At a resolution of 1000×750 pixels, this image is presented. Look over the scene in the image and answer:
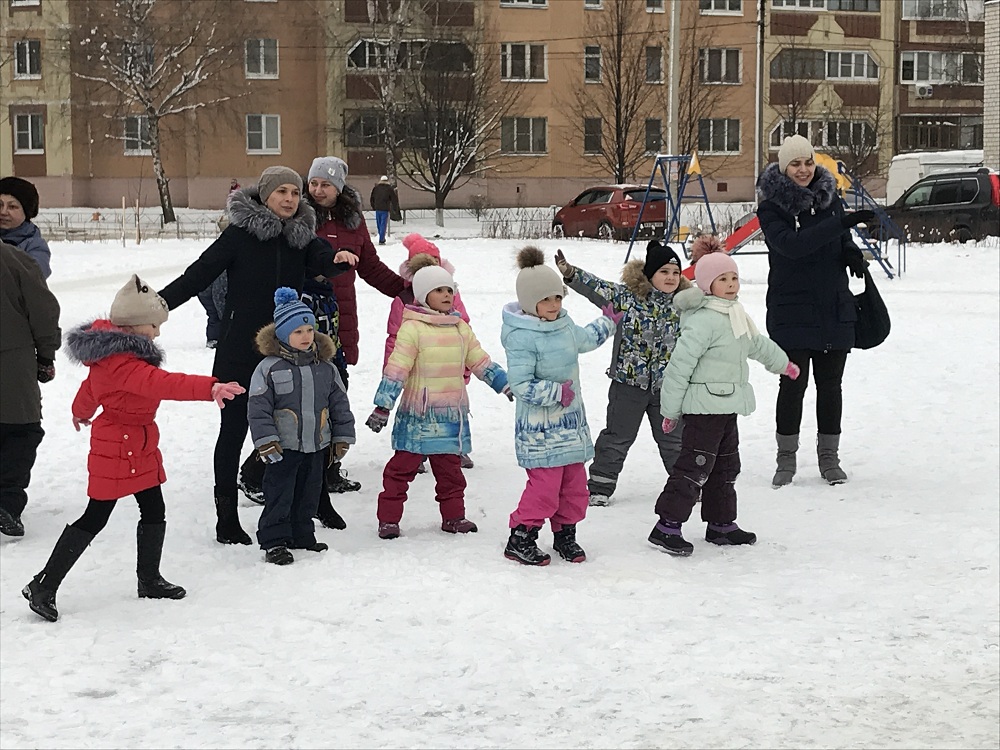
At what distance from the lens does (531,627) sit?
578 cm

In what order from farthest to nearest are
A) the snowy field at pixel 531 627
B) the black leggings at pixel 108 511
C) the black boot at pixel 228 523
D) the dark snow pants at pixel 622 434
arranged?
1. the dark snow pants at pixel 622 434
2. the black boot at pixel 228 523
3. the black leggings at pixel 108 511
4. the snowy field at pixel 531 627

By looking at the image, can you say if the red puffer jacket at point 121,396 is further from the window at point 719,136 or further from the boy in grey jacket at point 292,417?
the window at point 719,136

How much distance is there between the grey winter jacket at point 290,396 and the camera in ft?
21.3

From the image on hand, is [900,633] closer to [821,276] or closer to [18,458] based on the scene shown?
[821,276]

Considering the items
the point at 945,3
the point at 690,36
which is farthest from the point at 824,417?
the point at 945,3

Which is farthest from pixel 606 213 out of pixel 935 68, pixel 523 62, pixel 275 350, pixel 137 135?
pixel 935 68

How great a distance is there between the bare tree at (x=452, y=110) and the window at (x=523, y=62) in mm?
669

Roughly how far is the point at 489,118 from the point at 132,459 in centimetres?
4009

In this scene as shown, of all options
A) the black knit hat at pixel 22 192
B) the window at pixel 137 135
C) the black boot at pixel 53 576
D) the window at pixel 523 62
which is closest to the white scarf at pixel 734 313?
the black boot at pixel 53 576

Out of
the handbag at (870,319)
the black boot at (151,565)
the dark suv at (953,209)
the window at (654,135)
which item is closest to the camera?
Answer: the black boot at (151,565)

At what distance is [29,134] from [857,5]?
1302 inches

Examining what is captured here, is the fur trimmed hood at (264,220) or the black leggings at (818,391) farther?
the black leggings at (818,391)

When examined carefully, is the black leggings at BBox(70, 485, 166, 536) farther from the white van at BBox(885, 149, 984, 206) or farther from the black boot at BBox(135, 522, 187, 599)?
the white van at BBox(885, 149, 984, 206)

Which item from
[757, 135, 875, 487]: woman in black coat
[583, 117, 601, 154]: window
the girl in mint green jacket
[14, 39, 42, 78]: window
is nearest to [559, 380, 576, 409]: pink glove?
the girl in mint green jacket
